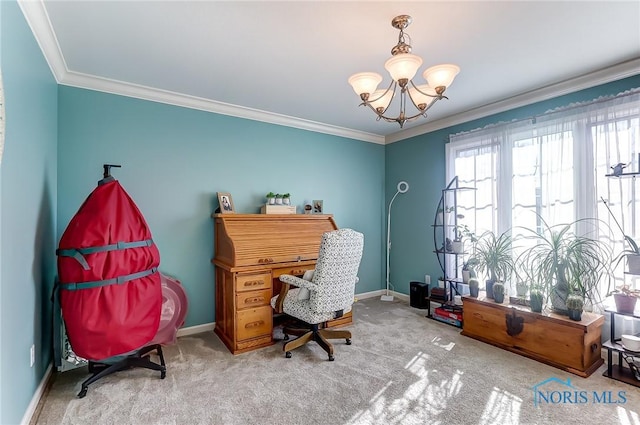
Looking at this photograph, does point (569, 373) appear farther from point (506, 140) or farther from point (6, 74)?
point (6, 74)

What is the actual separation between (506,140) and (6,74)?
4075mm

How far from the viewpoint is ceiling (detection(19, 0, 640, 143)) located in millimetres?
1845

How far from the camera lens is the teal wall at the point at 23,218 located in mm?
1497

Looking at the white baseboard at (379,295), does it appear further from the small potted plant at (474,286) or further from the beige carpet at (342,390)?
the beige carpet at (342,390)

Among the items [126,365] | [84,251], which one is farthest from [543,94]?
[126,365]

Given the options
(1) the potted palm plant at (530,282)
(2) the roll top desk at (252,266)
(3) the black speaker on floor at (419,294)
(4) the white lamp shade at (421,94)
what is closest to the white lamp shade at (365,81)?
(4) the white lamp shade at (421,94)

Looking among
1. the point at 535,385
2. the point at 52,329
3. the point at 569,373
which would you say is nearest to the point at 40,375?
the point at 52,329

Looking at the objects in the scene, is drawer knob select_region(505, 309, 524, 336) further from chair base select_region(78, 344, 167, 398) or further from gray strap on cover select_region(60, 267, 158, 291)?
gray strap on cover select_region(60, 267, 158, 291)

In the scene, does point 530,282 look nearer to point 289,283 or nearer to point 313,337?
point 313,337

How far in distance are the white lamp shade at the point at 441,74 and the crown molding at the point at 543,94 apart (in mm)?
1877

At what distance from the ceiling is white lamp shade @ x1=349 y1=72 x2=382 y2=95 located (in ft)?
1.25

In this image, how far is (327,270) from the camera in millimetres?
2537

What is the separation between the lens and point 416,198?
4387 millimetres

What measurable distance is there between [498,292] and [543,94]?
2.06 meters
